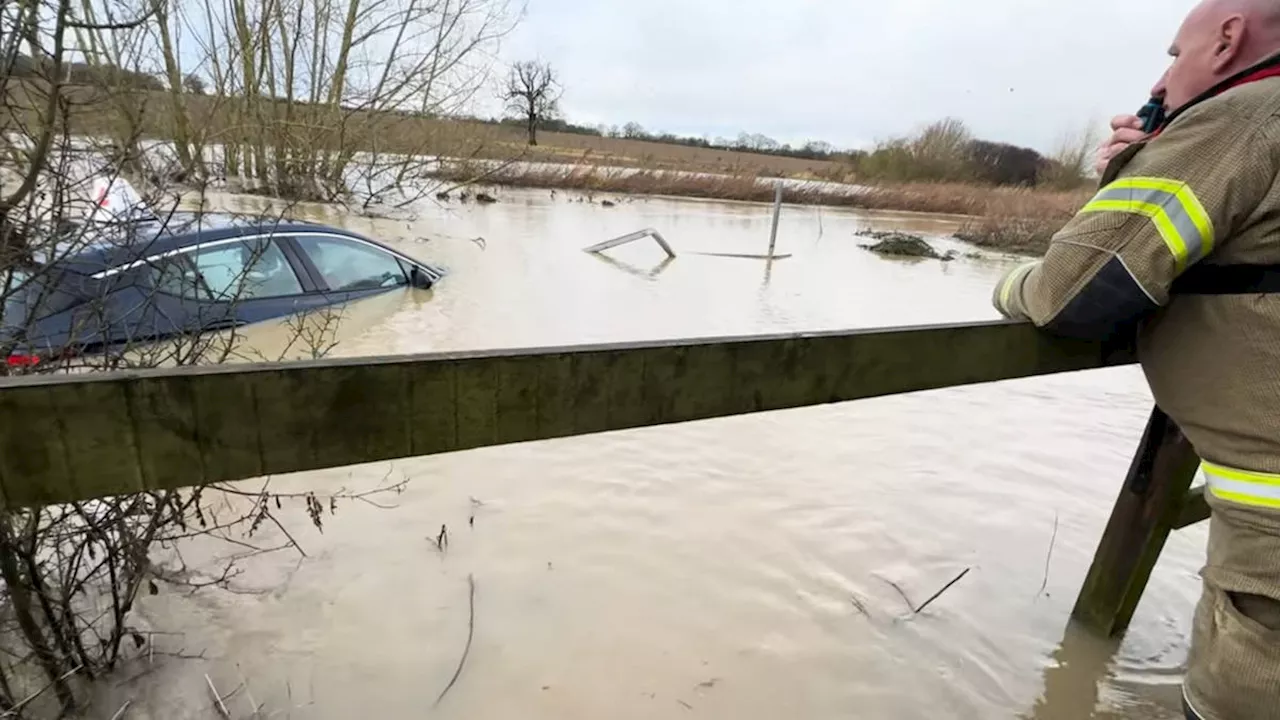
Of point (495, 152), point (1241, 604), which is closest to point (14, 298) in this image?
point (1241, 604)

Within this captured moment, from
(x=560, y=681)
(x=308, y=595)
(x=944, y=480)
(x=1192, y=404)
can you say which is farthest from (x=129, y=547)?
(x=944, y=480)

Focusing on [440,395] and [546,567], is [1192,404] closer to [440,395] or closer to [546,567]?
[440,395]

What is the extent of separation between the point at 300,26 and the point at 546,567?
17.3 meters

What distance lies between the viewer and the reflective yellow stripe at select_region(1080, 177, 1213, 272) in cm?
134

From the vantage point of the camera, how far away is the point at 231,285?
3629 millimetres

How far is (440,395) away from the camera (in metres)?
1.36

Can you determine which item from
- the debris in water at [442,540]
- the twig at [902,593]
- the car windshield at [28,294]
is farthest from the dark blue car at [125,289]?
the twig at [902,593]

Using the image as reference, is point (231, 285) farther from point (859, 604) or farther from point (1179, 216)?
point (1179, 216)

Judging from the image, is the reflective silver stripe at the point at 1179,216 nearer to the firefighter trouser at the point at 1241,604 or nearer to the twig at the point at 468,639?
the firefighter trouser at the point at 1241,604

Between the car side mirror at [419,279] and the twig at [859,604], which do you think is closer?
the twig at [859,604]

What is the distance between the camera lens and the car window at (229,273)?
3082mm

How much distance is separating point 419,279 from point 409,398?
25.2 ft

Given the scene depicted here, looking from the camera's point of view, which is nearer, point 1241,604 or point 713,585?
point 1241,604

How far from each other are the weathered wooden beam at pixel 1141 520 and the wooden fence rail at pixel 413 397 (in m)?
1.01
